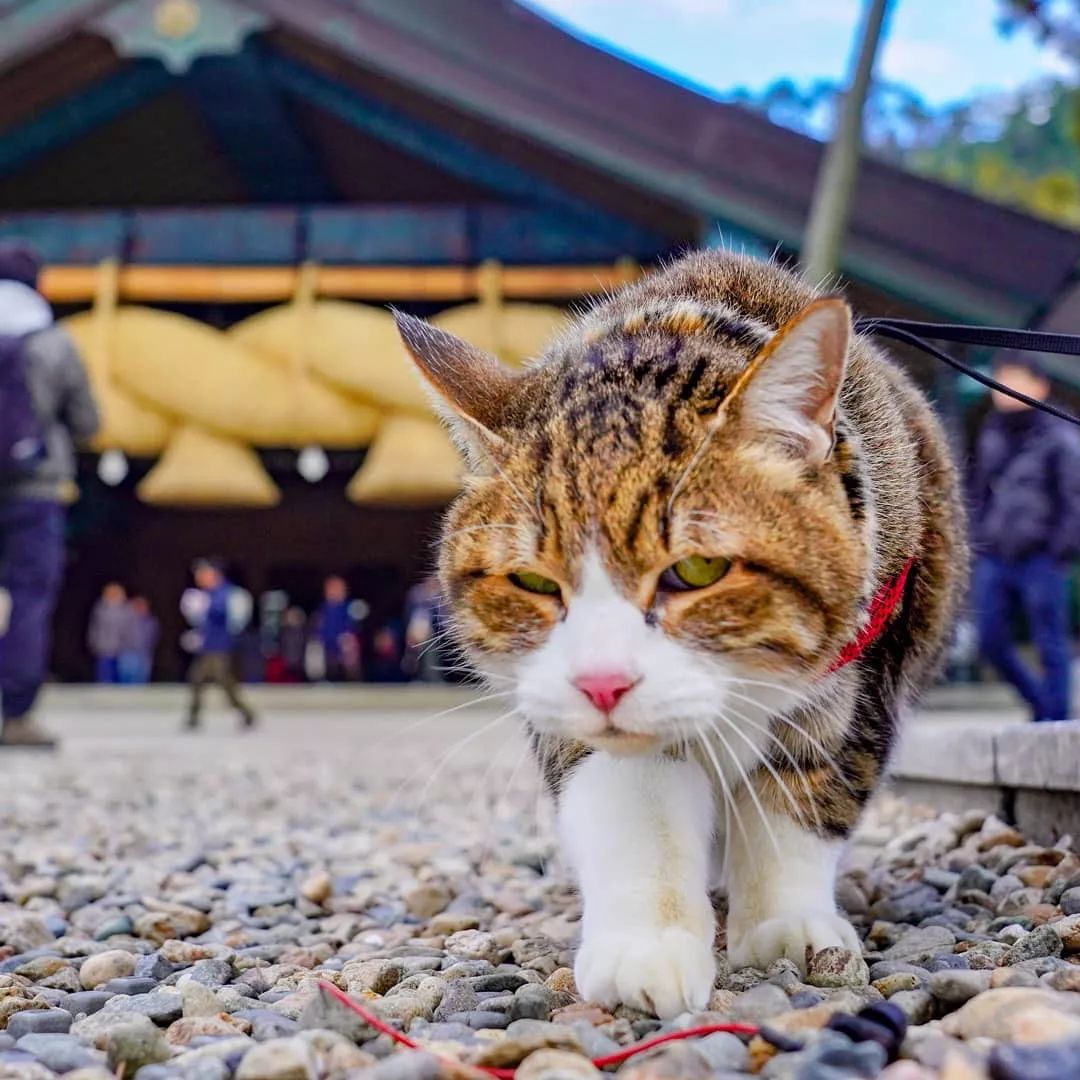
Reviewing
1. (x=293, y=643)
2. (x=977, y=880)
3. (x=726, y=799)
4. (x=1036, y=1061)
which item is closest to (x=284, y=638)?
(x=293, y=643)

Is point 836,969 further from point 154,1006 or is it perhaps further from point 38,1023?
point 38,1023

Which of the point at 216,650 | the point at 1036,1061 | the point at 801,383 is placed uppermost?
the point at 801,383

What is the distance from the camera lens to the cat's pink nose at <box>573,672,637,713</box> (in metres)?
1.62

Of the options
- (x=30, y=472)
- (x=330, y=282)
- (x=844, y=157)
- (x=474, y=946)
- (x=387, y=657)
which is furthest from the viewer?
(x=387, y=657)

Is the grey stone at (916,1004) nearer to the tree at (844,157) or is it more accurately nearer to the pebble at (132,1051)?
the pebble at (132,1051)

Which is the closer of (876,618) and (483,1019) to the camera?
(483,1019)

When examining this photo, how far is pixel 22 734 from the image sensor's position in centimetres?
648

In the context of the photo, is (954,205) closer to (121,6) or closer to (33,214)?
(121,6)

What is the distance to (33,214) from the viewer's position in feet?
38.3

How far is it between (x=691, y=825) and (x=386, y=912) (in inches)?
41.1

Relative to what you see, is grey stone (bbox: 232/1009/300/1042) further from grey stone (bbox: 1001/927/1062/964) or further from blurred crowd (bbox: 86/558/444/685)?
blurred crowd (bbox: 86/558/444/685)

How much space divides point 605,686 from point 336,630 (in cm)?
1334

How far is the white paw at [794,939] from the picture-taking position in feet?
6.08

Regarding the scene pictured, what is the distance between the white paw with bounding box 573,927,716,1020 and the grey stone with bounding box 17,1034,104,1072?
2.07 ft
